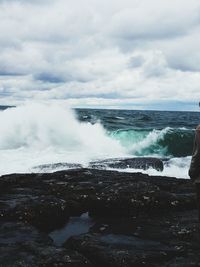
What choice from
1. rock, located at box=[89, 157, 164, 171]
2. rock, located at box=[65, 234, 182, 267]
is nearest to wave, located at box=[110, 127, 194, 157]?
rock, located at box=[89, 157, 164, 171]

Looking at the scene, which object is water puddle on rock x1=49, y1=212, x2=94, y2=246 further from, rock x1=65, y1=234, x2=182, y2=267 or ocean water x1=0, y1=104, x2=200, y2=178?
ocean water x1=0, y1=104, x2=200, y2=178

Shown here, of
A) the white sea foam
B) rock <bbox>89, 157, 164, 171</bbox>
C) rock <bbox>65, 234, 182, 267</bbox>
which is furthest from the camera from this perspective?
the white sea foam

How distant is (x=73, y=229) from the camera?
270 inches

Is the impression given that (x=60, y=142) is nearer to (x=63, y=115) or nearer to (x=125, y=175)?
(x=63, y=115)

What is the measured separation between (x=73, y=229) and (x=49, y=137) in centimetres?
1650

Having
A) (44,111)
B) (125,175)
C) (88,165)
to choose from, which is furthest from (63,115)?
(125,175)

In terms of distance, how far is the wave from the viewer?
2266 centimetres

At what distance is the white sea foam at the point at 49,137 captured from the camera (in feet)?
61.1

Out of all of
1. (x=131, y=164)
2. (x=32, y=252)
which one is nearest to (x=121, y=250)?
(x=32, y=252)

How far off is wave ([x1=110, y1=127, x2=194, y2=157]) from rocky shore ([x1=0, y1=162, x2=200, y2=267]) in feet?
43.0

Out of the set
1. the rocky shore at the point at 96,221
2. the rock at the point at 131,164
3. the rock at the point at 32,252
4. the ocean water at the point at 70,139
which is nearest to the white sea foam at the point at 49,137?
the ocean water at the point at 70,139

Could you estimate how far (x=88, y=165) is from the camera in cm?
1266

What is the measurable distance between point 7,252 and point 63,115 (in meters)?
21.5

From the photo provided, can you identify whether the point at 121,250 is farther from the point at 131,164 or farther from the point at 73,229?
the point at 131,164
